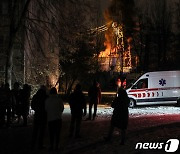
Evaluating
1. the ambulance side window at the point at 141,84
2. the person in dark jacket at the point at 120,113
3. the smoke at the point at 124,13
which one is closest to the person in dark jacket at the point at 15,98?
the person in dark jacket at the point at 120,113

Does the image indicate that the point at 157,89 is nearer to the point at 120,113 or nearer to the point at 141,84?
the point at 141,84

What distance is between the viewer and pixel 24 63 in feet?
112

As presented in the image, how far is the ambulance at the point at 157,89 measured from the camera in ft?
94.8

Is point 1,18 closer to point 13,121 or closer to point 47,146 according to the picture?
point 13,121

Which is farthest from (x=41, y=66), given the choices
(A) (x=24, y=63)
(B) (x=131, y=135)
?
(B) (x=131, y=135)

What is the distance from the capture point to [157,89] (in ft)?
95.6

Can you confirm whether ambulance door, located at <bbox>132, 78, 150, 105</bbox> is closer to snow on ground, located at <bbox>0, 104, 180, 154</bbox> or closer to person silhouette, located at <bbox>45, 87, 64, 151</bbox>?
snow on ground, located at <bbox>0, 104, 180, 154</bbox>

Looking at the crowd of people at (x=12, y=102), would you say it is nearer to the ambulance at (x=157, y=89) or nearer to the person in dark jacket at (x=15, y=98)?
the person in dark jacket at (x=15, y=98)

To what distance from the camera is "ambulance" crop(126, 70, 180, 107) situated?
28906mm

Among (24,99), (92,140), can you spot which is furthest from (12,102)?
(92,140)

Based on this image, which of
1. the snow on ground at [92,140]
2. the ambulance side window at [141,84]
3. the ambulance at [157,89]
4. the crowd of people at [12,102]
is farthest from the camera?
the ambulance side window at [141,84]

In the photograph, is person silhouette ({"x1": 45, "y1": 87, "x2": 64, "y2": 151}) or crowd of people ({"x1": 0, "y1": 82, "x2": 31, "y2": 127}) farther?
crowd of people ({"x1": 0, "y1": 82, "x2": 31, "y2": 127})

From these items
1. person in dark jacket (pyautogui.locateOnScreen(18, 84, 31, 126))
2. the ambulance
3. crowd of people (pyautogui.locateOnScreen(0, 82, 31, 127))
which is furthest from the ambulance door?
person in dark jacket (pyautogui.locateOnScreen(18, 84, 31, 126))

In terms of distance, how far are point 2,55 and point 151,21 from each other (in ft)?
127
